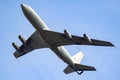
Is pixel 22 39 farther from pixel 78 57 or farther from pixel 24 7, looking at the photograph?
pixel 78 57

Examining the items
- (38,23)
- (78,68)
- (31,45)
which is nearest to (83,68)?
(78,68)

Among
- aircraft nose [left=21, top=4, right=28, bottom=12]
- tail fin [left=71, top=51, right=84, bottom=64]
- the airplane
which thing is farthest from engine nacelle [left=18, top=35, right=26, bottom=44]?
tail fin [left=71, top=51, right=84, bottom=64]

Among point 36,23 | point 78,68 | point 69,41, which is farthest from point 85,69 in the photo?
point 36,23

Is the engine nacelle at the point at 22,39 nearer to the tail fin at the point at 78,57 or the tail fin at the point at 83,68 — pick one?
the tail fin at the point at 78,57

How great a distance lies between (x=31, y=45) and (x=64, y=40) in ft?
32.2

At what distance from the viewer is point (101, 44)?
277ft

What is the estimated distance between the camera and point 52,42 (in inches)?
3494

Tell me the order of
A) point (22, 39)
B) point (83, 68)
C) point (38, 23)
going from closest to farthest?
point (38, 23), point (83, 68), point (22, 39)

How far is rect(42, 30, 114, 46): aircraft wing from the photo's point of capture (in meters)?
84.4

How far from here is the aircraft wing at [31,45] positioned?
91688 mm

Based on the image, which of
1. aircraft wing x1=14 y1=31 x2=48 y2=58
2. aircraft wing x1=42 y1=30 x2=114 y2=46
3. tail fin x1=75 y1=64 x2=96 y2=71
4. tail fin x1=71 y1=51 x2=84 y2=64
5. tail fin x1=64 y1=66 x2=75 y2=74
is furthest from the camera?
tail fin x1=71 y1=51 x2=84 y2=64

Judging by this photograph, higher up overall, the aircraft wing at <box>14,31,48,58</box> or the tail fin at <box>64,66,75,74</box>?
the aircraft wing at <box>14,31,48,58</box>

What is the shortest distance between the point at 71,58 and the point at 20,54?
1256cm

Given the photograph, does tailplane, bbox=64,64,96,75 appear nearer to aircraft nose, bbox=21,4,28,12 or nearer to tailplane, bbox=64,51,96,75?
tailplane, bbox=64,51,96,75
